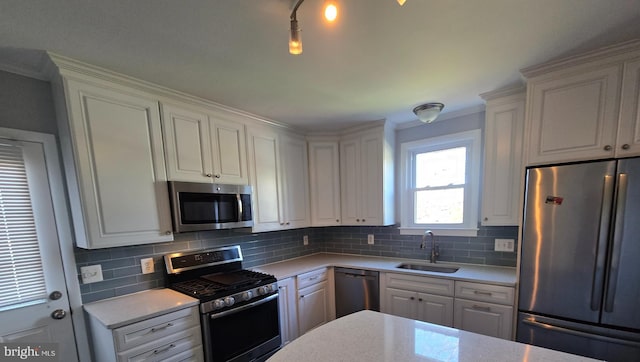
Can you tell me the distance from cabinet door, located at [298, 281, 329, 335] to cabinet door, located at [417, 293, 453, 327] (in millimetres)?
997

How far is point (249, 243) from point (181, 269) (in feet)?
2.43

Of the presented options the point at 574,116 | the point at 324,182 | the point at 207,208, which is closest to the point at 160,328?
the point at 207,208

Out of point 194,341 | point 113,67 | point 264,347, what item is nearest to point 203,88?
point 113,67

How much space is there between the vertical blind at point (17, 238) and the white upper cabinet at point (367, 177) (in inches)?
100

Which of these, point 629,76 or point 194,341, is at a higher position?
point 629,76

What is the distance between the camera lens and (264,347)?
208cm

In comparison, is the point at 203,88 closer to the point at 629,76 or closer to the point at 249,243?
the point at 249,243

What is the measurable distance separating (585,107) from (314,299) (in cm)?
270

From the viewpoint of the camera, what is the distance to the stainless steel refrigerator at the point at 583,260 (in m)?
1.46

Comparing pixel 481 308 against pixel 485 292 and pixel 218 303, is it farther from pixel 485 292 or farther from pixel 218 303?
pixel 218 303

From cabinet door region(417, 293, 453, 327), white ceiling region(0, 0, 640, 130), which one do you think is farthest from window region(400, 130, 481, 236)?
white ceiling region(0, 0, 640, 130)

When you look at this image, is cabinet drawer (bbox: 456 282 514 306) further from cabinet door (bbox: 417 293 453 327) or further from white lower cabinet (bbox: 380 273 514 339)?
cabinet door (bbox: 417 293 453 327)

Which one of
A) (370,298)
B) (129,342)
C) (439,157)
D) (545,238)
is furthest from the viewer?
(439,157)

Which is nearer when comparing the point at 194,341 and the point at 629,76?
the point at 629,76
